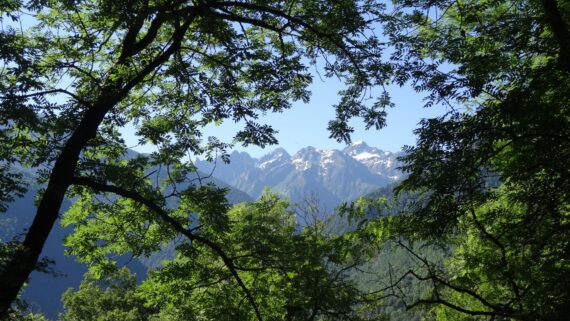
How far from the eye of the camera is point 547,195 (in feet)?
14.7

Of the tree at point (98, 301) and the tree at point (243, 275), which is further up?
the tree at point (98, 301)

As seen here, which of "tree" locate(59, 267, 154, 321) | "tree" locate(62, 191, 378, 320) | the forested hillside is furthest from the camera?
"tree" locate(59, 267, 154, 321)

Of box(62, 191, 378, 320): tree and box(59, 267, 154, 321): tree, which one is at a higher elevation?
box(59, 267, 154, 321): tree

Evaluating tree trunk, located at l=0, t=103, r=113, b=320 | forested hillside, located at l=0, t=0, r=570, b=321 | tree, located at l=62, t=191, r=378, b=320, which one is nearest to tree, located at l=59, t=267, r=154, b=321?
tree, located at l=62, t=191, r=378, b=320

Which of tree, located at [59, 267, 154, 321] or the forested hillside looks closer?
the forested hillside

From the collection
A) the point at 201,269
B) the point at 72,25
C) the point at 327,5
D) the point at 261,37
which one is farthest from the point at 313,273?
the point at 72,25

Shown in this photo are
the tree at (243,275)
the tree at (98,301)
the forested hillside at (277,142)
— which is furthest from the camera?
the tree at (98,301)

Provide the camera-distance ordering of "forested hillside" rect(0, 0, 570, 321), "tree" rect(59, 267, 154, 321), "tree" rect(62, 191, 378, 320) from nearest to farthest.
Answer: "forested hillside" rect(0, 0, 570, 321), "tree" rect(62, 191, 378, 320), "tree" rect(59, 267, 154, 321)

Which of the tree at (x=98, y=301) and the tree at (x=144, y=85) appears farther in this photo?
the tree at (x=98, y=301)

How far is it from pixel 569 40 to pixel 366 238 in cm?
410

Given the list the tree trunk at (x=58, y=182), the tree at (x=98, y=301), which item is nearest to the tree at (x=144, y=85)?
the tree trunk at (x=58, y=182)

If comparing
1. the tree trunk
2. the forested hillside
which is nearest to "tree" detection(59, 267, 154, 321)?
the forested hillside

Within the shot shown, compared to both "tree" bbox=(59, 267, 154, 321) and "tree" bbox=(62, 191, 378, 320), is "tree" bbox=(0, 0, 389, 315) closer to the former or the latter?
"tree" bbox=(62, 191, 378, 320)

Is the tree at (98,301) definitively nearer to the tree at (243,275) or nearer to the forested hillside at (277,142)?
the tree at (243,275)
